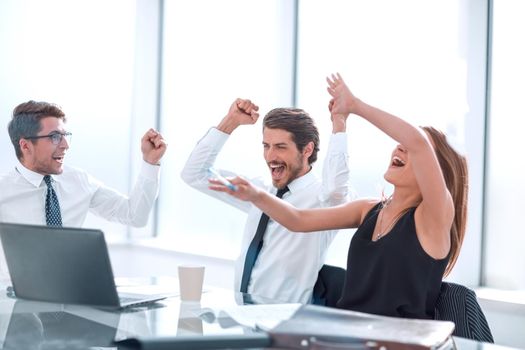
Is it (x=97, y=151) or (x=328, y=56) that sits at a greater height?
(x=328, y=56)

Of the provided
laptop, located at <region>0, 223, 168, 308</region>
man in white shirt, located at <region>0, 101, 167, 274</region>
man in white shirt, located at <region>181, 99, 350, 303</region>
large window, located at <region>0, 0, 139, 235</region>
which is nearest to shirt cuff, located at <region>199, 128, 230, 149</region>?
man in white shirt, located at <region>181, 99, 350, 303</region>

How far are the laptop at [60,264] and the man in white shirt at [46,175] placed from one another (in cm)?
141

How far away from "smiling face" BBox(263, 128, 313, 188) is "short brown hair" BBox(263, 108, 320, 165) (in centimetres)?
2

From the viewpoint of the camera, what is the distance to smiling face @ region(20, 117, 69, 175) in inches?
136

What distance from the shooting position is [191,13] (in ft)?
18.6

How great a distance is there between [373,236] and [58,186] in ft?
5.97

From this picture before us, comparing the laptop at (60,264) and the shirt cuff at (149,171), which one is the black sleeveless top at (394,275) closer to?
the laptop at (60,264)

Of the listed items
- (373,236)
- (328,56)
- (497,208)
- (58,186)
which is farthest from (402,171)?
(328,56)

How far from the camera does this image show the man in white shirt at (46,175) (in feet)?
11.3

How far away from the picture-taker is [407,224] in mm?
2320

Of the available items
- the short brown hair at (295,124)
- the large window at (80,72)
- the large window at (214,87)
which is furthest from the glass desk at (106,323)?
the large window at (80,72)

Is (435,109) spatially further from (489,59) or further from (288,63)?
(288,63)

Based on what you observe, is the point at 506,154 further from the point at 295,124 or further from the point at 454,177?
the point at 454,177

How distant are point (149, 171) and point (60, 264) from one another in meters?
1.70
